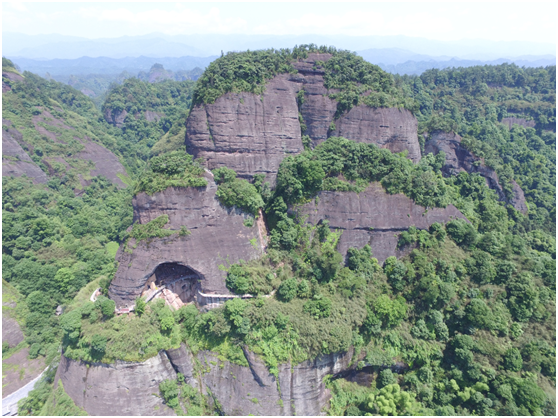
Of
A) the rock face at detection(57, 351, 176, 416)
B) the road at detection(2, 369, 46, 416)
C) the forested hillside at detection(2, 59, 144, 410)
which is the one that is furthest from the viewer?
the forested hillside at detection(2, 59, 144, 410)

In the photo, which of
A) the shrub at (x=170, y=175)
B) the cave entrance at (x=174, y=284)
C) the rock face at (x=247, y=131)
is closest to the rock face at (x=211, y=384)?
the cave entrance at (x=174, y=284)

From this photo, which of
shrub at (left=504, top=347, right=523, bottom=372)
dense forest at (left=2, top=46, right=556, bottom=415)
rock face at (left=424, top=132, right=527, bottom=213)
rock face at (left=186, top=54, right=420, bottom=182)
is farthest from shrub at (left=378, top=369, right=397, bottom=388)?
rock face at (left=424, top=132, right=527, bottom=213)

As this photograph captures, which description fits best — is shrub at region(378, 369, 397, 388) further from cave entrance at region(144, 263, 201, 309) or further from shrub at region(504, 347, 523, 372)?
cave entrance at region(144, 263, 201, 309)

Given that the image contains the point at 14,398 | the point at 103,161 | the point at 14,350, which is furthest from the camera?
the point at 103,161

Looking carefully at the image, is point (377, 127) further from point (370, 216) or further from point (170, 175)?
point (170, 175)

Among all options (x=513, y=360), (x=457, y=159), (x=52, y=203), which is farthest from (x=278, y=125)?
(x=52, y=203)

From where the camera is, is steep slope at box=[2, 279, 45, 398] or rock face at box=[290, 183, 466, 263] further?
steep slope at box=[2, 279, 45, 398]
